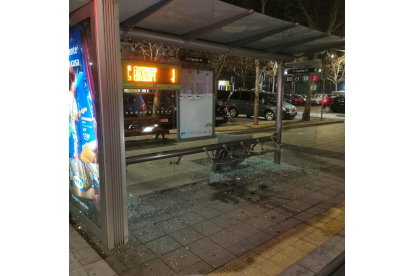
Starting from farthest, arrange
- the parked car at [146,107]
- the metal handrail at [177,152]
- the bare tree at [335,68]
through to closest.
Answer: the bare tree at [335,68] → the parked car at [146,107] → the metal handrail at [177,152]

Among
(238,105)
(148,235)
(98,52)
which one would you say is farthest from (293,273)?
(238,105)

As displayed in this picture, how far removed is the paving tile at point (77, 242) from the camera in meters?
3.42

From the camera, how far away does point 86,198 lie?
3.62m

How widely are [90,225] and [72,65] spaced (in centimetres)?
194

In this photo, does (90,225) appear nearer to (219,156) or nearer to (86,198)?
(86,198)

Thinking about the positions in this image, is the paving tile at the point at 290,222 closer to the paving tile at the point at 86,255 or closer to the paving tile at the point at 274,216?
the paving tile at the point at 274,216

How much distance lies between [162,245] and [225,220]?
107cm

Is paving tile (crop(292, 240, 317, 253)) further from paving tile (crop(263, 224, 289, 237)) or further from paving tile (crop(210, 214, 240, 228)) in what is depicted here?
paving tile (crop(210, 214, 240, 228))

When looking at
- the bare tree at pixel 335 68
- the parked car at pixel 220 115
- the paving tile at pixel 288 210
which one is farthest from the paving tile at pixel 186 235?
the bare tree at pixel 335 68

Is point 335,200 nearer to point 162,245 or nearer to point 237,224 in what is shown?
point 237,224

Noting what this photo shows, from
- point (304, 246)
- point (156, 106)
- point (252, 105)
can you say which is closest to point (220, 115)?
point (156, 106)

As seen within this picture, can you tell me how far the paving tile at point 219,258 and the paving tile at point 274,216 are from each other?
1146mm

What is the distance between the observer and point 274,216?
4.39 metres

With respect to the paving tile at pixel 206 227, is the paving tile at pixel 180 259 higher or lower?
lower
